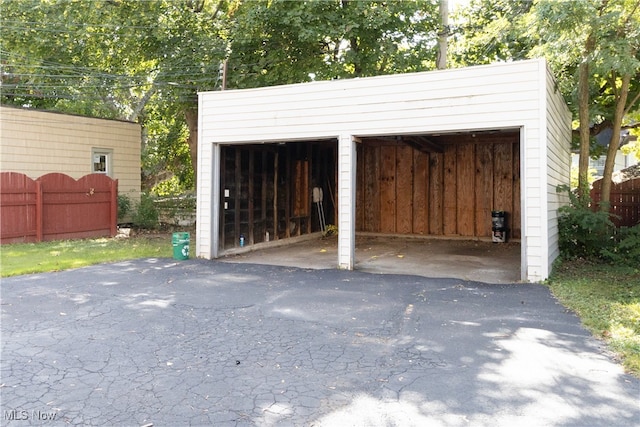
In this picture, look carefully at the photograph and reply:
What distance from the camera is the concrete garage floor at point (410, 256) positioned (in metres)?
8.74

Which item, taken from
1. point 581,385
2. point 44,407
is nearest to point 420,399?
point 581,385

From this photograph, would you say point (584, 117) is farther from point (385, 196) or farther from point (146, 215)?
point (146, 215)

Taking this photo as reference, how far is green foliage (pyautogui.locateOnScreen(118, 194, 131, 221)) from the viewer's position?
14.8 m

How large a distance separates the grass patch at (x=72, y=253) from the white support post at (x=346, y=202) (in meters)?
4.12

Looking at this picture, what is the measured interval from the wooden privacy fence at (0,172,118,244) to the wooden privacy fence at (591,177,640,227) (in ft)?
44.2

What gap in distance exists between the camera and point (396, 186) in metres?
16.1

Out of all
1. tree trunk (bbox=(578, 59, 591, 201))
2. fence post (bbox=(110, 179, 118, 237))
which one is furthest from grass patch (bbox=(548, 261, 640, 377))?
fence post (bbox=(110, 179, 118, 237))

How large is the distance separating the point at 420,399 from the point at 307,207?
11504mm

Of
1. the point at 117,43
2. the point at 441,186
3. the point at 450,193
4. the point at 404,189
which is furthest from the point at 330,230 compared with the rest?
the point at 117,43

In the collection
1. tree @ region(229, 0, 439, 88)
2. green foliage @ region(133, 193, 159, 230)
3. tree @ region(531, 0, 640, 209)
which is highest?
tree @ region(229, 0, 439, 88)

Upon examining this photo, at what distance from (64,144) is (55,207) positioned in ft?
8.70

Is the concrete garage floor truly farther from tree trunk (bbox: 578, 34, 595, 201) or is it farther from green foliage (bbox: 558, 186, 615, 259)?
tree trunk (bbox: 578, 34, 595, 201)

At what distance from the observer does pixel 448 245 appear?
13.4m

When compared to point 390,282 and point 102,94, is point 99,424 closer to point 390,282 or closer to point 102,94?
point 390,282
